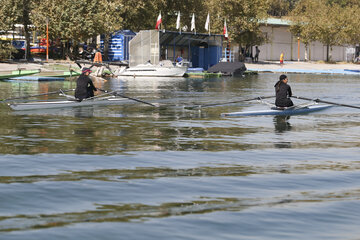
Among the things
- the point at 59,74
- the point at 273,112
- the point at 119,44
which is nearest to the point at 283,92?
the point at 273,112

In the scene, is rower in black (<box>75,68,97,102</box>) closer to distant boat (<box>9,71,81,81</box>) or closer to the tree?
distant boat (<box>9,71,81,81</box>)

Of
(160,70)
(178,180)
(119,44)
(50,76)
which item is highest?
(119,44)

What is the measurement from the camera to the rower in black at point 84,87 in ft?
75.7

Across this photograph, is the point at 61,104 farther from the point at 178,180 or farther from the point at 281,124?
the point at 178,180

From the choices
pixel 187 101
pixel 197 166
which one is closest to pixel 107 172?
pixel 197 166

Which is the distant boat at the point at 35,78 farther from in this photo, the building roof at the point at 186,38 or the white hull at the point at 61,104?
the white hull at the point at 61,104

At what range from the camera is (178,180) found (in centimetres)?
1034

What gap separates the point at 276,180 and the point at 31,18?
58984 millimetres

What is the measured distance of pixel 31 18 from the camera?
2576 inches

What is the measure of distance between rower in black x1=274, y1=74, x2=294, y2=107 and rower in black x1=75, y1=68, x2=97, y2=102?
22.8 feet

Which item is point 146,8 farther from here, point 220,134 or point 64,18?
point 220,134

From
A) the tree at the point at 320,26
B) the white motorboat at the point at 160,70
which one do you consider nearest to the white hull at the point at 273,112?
the white motorboat at the point at 160,70

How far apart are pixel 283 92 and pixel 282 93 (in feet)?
0.25

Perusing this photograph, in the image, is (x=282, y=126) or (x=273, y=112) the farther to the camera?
(x=273, y=112)
